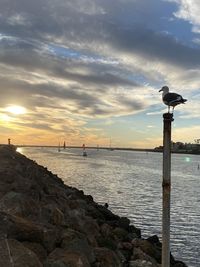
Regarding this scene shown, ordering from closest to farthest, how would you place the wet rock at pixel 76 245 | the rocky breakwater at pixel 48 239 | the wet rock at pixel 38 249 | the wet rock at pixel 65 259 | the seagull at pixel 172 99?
the seagull at pixel 172 99 → the rocky breakwater at pixel 48 239 → the wet rock at pixel 65 259 → the wet rock at pixel 38 249 → the wet rock at pixel 76 245

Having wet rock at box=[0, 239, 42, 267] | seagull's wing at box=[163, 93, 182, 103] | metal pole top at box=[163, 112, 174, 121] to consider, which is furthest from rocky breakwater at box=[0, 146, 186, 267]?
seagull's wing at box=[163, 93, 182, 103]

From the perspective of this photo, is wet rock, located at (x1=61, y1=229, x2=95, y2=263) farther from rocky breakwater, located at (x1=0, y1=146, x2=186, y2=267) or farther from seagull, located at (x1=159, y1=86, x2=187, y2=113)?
seagull, located at (x1=159, y1=86, x2=187, y2=113)

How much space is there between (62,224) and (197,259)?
8487mm

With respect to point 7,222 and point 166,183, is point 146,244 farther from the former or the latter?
point 166,183

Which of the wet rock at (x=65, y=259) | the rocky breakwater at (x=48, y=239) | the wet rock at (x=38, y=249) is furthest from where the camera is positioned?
the wet rock at (x=38, y=249)

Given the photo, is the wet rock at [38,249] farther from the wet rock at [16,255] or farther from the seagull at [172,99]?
the seagull at [172,99]

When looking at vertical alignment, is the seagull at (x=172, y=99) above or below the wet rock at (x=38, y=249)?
above

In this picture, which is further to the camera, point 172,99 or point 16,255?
point 16,255

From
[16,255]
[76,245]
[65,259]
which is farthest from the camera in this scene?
[76,245]

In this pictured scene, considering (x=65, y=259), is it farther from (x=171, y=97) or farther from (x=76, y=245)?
(x=171, y=97)

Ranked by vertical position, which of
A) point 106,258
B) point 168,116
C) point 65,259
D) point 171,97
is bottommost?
point 106,258

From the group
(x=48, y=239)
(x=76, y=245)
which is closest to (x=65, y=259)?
(x=48, y=239)

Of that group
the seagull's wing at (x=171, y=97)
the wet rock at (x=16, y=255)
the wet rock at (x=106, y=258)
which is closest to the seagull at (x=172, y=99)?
the seagull's wing at (x=171, y=97)

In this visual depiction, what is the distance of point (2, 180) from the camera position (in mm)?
13906
